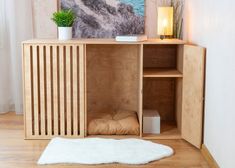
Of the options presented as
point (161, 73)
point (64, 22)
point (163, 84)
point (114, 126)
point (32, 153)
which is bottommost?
point (32, 153)

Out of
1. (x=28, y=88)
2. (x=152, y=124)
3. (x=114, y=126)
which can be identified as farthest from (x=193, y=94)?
(x=28, y=88)

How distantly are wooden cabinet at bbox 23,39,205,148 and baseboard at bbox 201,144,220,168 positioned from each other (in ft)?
0.34

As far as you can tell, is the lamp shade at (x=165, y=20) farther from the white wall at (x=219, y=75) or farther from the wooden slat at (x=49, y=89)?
the wooden slat at (x=49, y=89)

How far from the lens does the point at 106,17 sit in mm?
4012

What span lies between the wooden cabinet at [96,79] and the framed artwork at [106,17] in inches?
7.5

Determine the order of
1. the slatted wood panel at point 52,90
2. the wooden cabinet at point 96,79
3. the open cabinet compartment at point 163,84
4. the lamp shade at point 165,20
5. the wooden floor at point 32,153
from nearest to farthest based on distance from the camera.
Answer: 1. the wooden floor at point 32,153
2. the wooden cabinet at point 96,79
3. the slatted wood panel at point 52,90
4. the lamp shade at point 165,20
5. the open cabinet compartment at point 163,84

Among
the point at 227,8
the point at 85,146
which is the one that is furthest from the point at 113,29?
the point at 227,8

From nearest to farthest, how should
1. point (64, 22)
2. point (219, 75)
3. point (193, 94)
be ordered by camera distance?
point (219, 75) < point (193, 94) < point (64, 22)

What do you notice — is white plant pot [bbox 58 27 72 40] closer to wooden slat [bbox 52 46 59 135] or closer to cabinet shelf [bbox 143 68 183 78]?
wooden slat [bbox 52 46 59 135]

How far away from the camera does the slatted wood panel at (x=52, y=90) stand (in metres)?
3.38

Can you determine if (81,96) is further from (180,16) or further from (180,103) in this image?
(180,16)

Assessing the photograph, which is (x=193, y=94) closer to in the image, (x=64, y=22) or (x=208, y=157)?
(x=208, y=157)

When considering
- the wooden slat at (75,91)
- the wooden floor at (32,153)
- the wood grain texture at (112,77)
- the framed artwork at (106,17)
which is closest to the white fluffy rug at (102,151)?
the wooden floor at (32,153)

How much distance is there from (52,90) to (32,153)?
2.06ft
